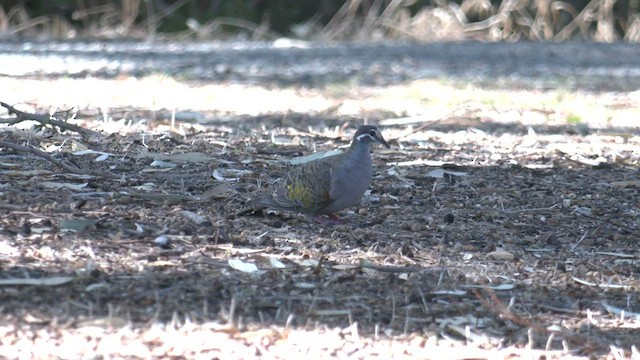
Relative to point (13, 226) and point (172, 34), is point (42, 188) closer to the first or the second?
point (13, 226)

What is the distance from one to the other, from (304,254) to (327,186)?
562mm

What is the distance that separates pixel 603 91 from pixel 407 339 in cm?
741

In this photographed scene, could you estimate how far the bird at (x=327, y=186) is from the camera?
15.6 ft

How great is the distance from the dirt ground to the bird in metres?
0.09

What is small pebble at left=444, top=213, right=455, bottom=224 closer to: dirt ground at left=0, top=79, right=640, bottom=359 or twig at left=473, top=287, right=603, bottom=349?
dirt ground at left=0, top=79, right=640, bottom=359

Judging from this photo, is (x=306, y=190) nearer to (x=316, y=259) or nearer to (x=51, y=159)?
(x=316, y=259)

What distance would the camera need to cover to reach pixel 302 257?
425 cm

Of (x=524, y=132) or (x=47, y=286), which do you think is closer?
(x=47, y=286)

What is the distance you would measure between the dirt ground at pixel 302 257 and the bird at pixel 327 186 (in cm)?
9

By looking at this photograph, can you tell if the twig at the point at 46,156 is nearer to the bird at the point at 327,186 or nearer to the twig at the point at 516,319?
the bird at the point at 327,186

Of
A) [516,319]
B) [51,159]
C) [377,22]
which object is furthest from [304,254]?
[377,22]

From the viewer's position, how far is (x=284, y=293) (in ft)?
12.5

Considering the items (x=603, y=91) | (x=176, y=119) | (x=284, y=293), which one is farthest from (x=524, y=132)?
(x=284, y=293)

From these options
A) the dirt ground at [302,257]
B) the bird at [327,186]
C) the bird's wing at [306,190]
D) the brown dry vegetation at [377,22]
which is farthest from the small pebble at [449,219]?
the brown dry vegetation at [377,22]
